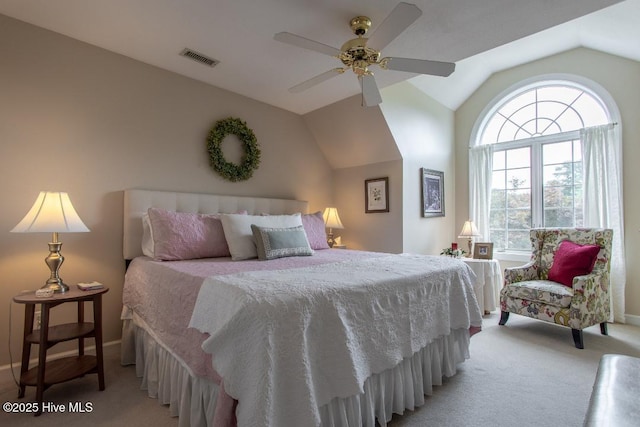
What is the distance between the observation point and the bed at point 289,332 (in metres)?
1.23

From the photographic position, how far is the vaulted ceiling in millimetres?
2102

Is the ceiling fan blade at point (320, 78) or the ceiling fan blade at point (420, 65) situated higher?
the ceiling fan blade at point (320, 78)

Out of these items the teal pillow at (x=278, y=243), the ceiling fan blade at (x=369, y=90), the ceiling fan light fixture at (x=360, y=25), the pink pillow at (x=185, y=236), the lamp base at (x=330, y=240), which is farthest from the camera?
the lamp base at (x=330, y=240)

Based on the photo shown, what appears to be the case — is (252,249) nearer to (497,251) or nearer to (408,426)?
(408,426)

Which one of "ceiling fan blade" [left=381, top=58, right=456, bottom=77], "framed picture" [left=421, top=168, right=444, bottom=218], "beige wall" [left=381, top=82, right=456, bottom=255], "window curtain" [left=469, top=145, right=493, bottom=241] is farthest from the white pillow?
"window curtain" [left=469, top=145, right=493, bottom=241]

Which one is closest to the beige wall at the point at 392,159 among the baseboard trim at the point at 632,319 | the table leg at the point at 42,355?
the baseboard trim at the point at 632,319

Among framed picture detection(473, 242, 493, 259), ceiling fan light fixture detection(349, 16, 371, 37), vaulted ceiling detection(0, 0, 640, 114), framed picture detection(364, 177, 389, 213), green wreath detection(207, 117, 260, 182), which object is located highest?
vaulted ceiling detection(0, 0, 640, 114)

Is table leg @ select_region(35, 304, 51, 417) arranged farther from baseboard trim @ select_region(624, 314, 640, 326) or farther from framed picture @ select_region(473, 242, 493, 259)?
baseboard trim @ select_region(624, 314, 640, 326)

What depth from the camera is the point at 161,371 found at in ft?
6.47

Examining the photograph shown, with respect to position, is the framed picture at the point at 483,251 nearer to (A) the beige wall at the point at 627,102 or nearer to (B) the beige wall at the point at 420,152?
(B) the beige wall at the point at 420,152

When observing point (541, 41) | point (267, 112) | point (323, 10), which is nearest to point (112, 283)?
point (267, 112)

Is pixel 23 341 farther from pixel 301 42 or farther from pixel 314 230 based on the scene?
pixel 301 42

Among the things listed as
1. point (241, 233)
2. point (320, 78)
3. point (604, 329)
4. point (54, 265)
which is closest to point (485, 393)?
point (604, 329)

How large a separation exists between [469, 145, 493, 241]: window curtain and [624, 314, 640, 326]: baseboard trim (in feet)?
5.27
